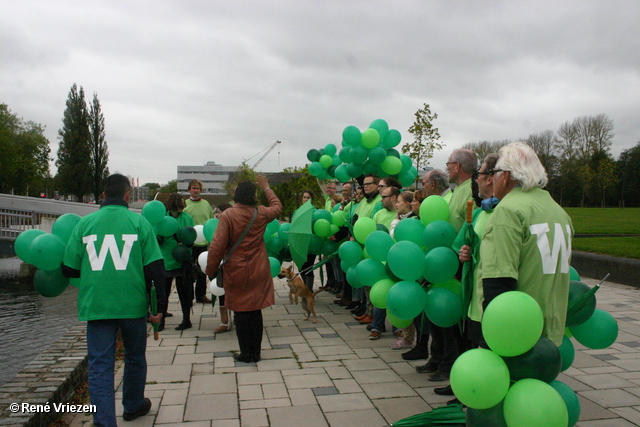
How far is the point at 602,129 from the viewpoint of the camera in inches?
2039

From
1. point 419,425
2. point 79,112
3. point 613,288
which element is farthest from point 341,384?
point 79,112

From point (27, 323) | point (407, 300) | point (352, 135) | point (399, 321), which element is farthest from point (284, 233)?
point (27, 323)

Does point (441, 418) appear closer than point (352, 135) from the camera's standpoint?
Yes

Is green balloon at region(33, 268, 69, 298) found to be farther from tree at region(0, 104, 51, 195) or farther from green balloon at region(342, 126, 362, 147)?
tree at region(0, 104, 51, 195)

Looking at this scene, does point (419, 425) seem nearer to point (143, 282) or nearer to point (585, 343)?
point (585, 343)

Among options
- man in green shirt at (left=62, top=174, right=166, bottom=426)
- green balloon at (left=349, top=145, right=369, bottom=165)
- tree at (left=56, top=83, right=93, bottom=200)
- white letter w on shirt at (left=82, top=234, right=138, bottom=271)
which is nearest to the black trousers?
man in green shirt at (left=62, top=174, right=166, bottom=426)

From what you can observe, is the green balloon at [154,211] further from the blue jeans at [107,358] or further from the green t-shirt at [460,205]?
the green t-shirt at [460,205]

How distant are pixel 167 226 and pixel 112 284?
276cm

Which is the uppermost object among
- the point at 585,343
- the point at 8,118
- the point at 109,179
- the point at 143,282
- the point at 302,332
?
the point at 8,118

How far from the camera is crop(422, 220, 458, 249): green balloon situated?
3.71 meters

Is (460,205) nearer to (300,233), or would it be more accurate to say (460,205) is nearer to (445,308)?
(445,308)

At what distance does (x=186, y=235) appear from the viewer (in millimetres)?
6145

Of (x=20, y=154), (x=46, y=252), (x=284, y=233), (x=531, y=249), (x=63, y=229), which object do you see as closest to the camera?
(x=531, y=249)

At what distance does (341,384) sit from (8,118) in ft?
189
